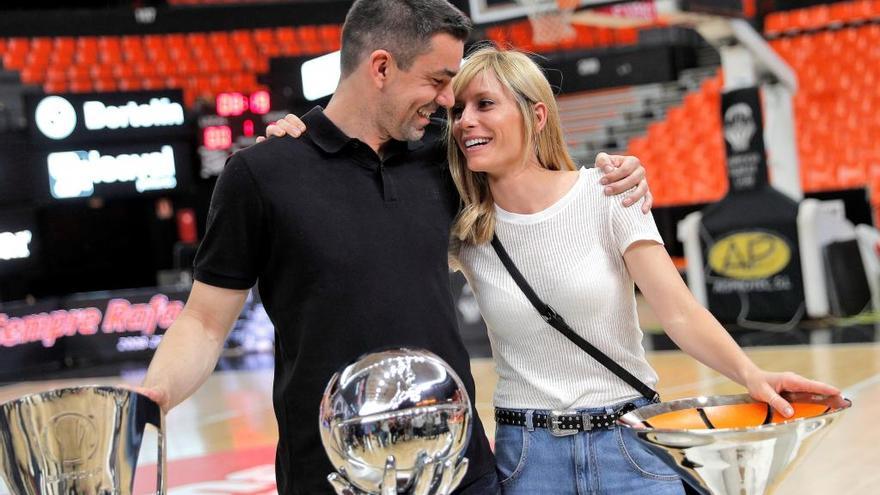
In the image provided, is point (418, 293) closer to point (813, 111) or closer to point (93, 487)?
point (93, 487)

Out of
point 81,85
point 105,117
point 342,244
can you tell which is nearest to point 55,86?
point 81,85

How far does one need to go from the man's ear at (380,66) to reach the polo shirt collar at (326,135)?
13cm

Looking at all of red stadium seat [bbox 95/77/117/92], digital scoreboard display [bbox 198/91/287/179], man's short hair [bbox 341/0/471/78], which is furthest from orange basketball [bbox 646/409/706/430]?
red stadium seat [bbox 95/77/117/92]

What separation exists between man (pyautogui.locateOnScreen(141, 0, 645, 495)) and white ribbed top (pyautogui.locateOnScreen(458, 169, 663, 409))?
4.2 inches

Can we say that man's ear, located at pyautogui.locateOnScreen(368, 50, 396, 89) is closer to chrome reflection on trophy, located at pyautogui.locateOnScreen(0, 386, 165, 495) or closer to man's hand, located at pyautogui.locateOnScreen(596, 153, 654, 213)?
man's hand, located at pyautogui.locateOnScreen(596, 153, 654, 213)

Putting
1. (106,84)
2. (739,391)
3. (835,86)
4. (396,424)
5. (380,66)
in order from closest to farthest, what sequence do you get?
(396,424) < (380,66) < (739,391) < (835,86) < (106,84)

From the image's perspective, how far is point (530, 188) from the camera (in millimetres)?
2404

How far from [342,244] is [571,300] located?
482 millimetres

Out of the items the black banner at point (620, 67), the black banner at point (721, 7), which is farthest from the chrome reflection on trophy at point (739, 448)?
the black banner at point (620, 67)

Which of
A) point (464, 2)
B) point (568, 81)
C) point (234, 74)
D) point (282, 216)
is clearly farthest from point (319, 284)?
point (234, 74)

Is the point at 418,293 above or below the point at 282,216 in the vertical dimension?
below

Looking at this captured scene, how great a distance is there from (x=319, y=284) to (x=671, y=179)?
18326mm

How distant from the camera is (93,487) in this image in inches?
57.9

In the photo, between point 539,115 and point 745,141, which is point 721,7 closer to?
point 745,141
